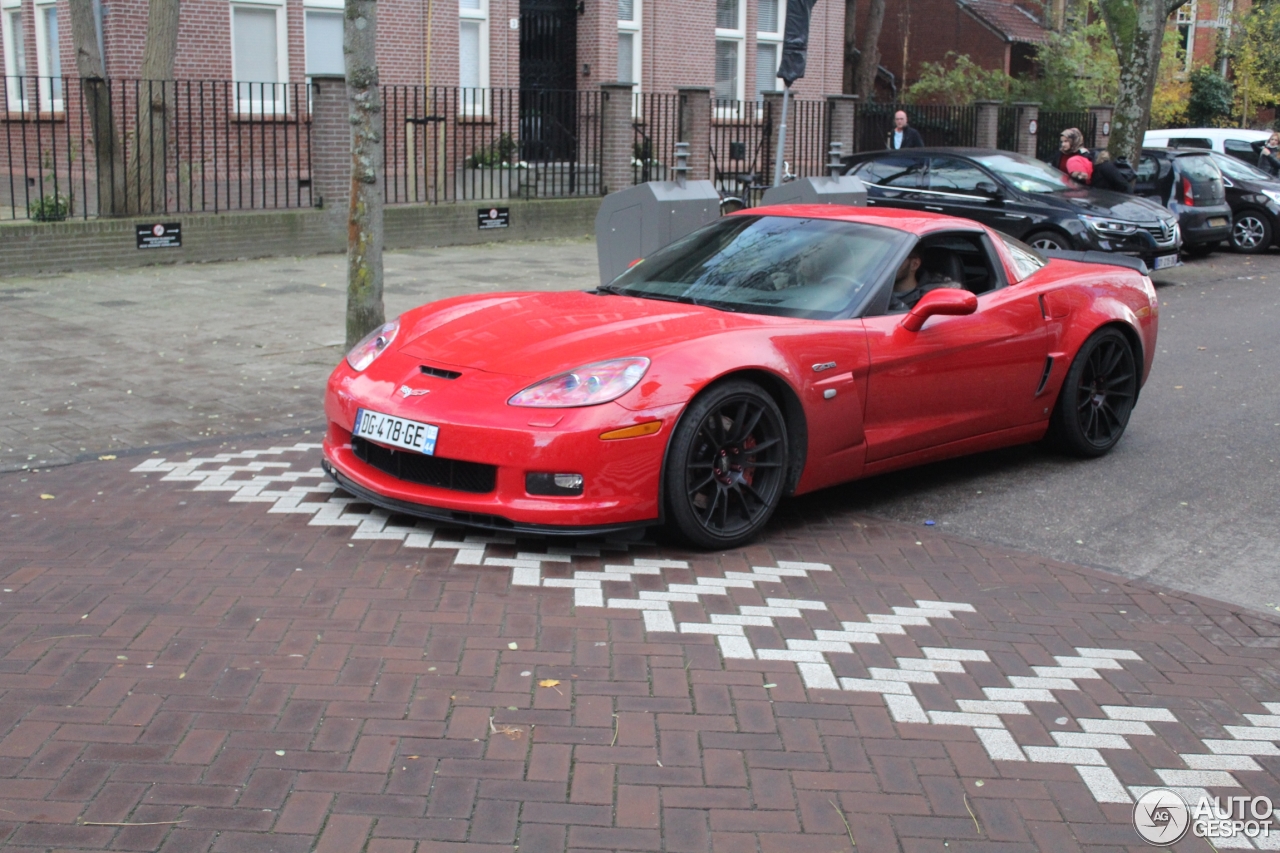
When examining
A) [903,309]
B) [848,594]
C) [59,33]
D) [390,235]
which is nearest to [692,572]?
[848,594]

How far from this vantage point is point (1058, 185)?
1653 cm

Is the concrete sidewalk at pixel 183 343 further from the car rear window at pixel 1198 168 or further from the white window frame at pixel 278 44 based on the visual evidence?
the car rear window at pixel 1198 168

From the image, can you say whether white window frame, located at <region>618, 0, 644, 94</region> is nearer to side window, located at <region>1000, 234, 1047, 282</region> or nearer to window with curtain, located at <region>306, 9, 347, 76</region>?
window with curtain, located at <region>306, 9, 347, 76</region>

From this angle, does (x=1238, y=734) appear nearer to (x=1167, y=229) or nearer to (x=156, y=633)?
(x=156, y=633)

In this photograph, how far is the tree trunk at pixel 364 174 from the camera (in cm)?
912

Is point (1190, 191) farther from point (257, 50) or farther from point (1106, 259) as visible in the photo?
point (257, 50)

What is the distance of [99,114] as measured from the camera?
1406 cm

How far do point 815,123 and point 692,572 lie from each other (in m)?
19.5

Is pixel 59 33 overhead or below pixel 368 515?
overhead

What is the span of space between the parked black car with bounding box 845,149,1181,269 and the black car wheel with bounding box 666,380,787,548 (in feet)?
34.1

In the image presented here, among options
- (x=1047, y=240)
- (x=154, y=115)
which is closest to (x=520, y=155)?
(x=154, y=115)

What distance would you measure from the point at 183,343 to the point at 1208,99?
3827 cm

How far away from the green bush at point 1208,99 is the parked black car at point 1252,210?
71.7 feet

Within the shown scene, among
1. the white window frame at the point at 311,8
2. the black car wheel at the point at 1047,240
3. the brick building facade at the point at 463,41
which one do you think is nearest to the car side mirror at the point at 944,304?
the black car wheel at the point at 1047,240
